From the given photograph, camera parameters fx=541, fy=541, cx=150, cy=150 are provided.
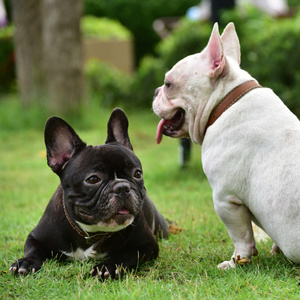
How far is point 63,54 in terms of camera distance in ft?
35.5

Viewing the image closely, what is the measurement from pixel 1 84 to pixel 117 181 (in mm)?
16269

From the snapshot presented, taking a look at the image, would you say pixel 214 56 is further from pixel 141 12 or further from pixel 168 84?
pixel 141 12

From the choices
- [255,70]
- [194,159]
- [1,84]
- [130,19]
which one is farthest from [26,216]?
[130,19]

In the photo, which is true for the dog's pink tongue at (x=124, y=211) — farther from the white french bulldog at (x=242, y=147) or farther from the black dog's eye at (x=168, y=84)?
the black dog's eye at (x=168, y=84)

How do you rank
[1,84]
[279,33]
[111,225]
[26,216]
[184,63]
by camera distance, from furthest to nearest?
[1,84] < [279,33] < [26,216] < [184,63] < [111,225]

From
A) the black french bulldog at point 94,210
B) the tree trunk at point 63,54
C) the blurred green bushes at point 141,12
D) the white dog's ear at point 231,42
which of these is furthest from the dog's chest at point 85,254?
the blurred green bushes at point 141,12

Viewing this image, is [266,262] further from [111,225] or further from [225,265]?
[111,225]

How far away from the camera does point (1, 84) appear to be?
61.6ft

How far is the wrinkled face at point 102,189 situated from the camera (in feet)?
11.2

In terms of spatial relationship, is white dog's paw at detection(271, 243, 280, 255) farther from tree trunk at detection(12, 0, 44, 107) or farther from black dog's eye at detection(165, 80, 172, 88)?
tree trunk at detection(12, 0, 44, 107)

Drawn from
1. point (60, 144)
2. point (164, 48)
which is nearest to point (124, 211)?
point (60, 144)

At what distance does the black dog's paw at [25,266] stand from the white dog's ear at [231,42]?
6.79 ft

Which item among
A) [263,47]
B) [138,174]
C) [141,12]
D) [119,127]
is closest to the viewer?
[138,174]

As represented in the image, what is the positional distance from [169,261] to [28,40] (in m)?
9.66
